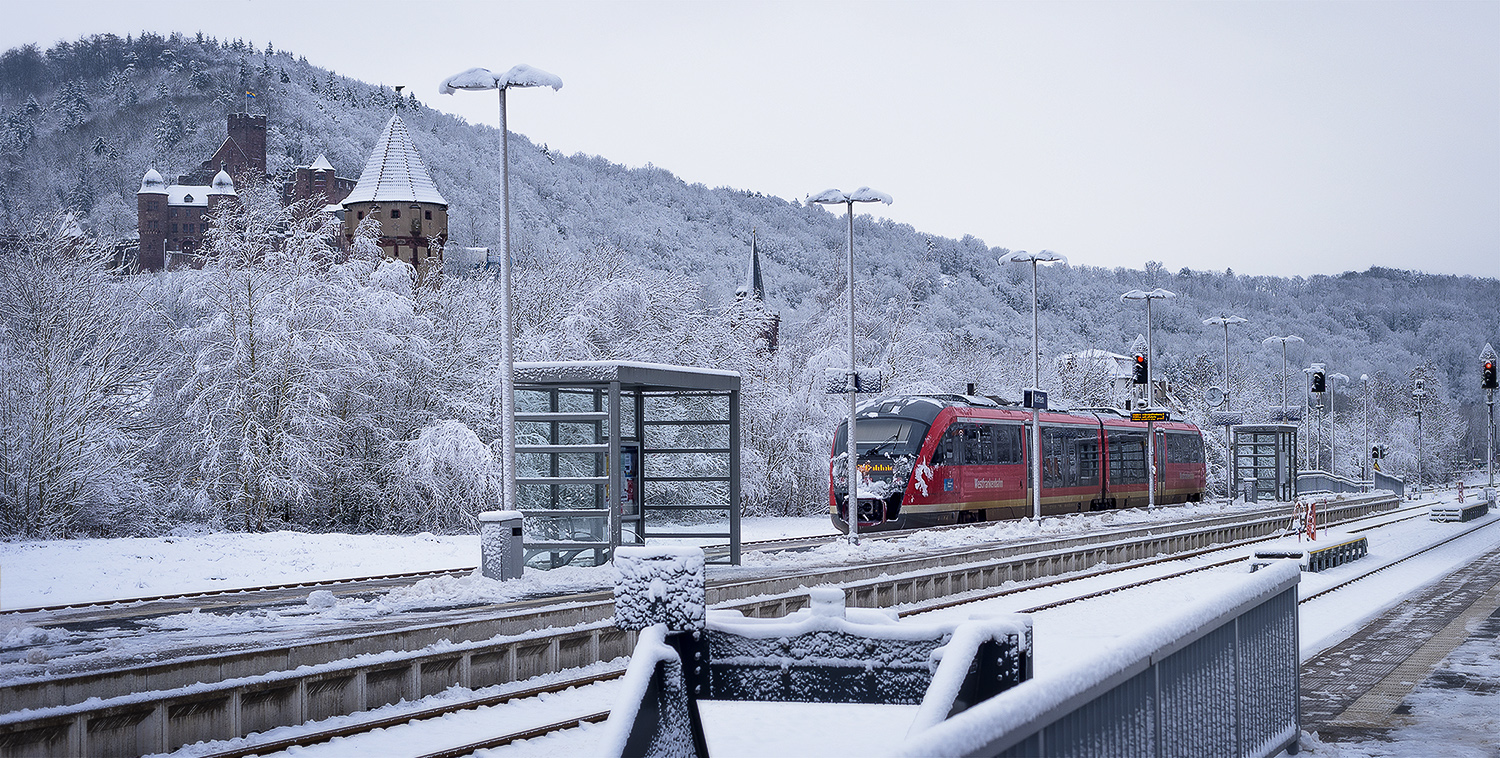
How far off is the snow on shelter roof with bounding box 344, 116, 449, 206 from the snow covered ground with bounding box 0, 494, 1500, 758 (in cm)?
6528

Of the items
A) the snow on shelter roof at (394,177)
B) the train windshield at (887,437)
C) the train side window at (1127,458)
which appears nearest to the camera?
the train windshield at (887,437)

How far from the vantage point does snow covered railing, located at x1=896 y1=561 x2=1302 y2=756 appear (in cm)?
418

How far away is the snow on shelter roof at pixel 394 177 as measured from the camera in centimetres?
9581

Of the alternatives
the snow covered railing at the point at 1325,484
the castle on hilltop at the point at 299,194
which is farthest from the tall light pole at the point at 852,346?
the castle on hilltop at the point at 299,194

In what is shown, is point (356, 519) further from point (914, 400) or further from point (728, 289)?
point (728, 289)

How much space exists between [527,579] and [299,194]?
5691 inches

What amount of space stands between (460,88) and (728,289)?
538 feet

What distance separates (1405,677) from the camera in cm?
1241

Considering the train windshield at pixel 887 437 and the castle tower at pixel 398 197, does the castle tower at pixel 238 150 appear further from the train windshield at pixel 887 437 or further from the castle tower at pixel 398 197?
the train windshield at pixel 887 437

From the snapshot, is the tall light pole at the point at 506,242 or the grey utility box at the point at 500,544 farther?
the tall light pole at the point at 506,242

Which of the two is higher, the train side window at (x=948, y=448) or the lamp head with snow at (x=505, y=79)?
the lamp head with snow at (x=505, y=79)

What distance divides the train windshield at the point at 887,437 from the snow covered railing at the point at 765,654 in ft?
86.4

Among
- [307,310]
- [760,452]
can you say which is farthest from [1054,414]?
[307,310]

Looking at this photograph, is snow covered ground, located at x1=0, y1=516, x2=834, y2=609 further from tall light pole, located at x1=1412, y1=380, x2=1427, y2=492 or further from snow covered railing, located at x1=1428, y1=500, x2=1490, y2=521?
tall light pole, located at x1=1412, y1=380, x2=1427, y2=492
